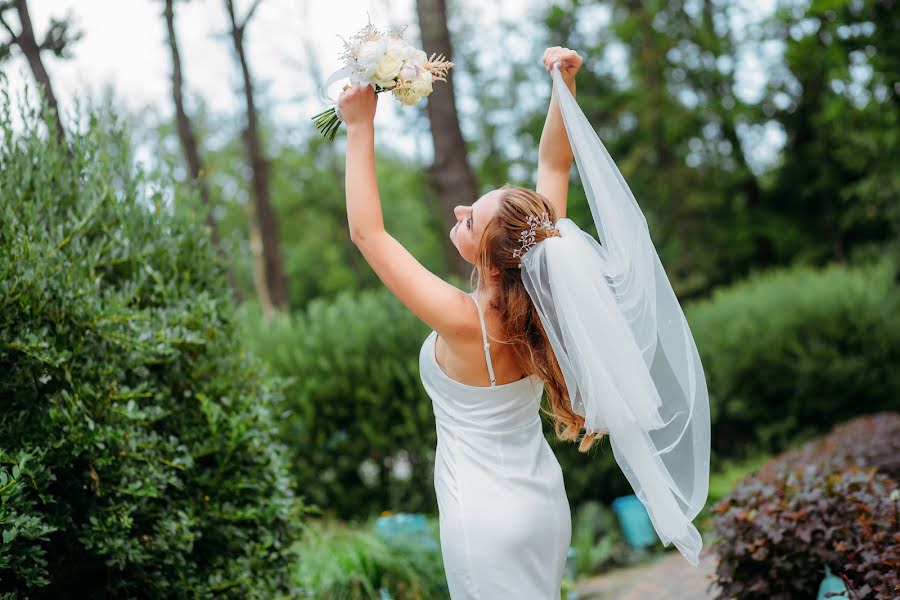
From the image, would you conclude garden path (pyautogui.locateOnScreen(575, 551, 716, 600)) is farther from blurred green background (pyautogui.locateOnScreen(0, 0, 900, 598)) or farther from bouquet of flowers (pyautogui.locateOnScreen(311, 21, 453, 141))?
bouquet of flowers (pyautogui.locateOnScreen(311, 21, 453, 141))

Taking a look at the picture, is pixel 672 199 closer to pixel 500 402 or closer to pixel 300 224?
pixel 300 224

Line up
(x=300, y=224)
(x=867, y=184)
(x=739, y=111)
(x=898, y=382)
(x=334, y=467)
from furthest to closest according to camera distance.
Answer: (x=300, y=224)
(x=739, y=111)
(x=867, y=184)
(x=898, y=382)
(x=334, y=467)

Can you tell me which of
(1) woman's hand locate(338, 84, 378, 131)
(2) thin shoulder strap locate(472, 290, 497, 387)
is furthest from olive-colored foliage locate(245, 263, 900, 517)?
(1) woman's hand locate(338, 84, 378, 131)

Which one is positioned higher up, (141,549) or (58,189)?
(58,189)

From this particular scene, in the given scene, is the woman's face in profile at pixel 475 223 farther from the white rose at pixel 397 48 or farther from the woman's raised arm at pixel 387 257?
the white rose at pixel 397 48

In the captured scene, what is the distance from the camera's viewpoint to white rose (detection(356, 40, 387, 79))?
2.92 metres

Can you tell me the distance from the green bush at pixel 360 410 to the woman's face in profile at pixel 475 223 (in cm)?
541

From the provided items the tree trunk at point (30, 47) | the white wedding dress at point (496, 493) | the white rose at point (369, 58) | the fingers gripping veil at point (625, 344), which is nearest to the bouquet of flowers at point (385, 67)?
the white rose at point (369, 58)

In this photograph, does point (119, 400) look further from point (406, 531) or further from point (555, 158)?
point (406, 531)

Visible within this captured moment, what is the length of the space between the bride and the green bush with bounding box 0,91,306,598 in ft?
4.95

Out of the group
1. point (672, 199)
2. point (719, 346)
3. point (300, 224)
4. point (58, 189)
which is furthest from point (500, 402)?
point (300, 224)

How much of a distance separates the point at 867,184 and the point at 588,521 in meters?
10.5

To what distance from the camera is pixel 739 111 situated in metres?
21.7

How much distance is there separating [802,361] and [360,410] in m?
6.01
